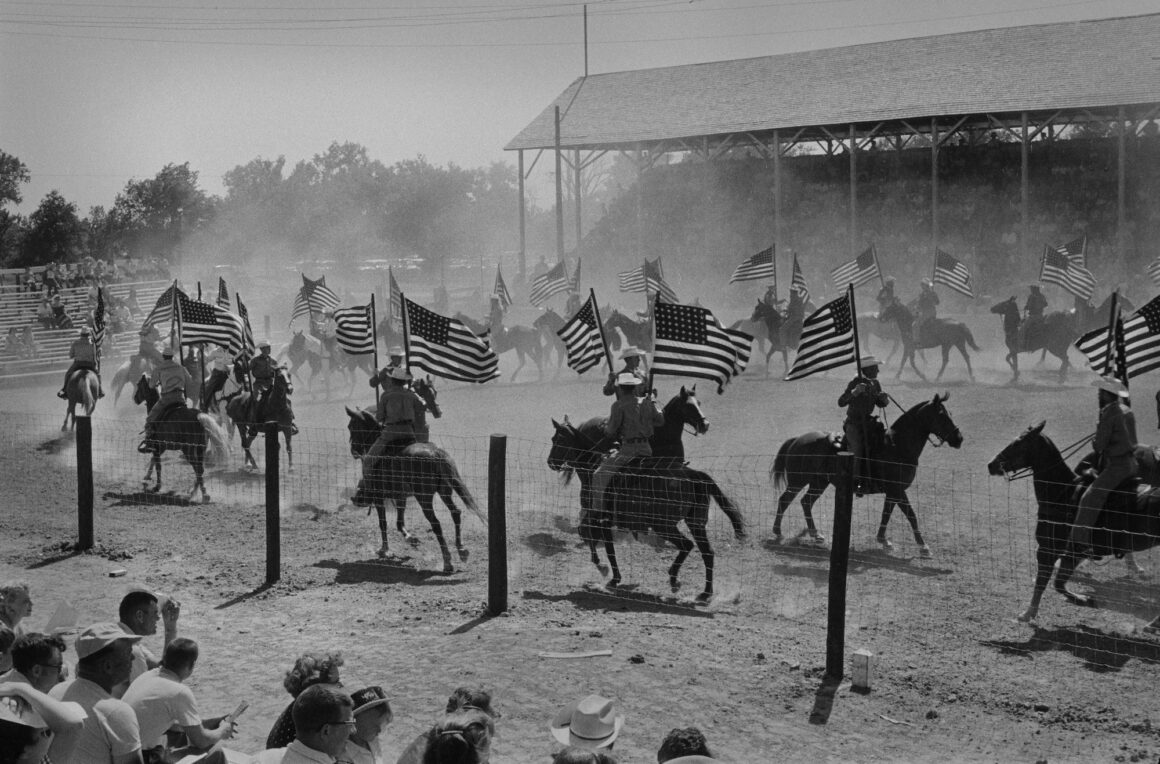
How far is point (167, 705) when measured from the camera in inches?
259

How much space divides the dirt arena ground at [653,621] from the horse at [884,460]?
0.53 m

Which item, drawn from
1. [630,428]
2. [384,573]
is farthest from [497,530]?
[384,573]

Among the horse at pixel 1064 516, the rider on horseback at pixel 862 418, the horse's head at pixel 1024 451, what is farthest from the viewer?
the rider on horseback at pixel 862 418

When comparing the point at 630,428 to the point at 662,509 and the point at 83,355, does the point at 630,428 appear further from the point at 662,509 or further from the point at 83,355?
the point at 83,355

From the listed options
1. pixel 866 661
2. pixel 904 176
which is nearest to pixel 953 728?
pixel 866 661

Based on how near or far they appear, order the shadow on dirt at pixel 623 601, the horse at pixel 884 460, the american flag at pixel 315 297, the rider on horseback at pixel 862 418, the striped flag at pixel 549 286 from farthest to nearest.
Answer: the striped flag at pixel 549 286, the american flag at pixel 315 297, the rider on horseback at pixel 862 418, the horse at pixel 884 460, the shadow on dirt at pixel 623 601

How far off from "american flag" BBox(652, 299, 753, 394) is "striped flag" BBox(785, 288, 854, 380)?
3.72 ft

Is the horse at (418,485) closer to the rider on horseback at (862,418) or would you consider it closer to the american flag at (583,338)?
the rider on horseback at (862,418)

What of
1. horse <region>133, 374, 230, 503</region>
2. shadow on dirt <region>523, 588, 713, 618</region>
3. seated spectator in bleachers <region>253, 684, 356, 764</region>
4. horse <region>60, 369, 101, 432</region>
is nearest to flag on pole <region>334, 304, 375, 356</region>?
horse <region>133, 374, 230, 503</region>

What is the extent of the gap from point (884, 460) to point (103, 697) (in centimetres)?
1032

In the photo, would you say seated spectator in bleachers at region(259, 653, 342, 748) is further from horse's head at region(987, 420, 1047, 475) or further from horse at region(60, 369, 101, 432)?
horse at region(60, 369, 101, 432)

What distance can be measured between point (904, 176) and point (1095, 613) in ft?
125

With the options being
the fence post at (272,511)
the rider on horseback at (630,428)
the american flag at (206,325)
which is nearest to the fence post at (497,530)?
the rider on horseback at (630,428)

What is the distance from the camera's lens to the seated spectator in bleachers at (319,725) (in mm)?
5527
